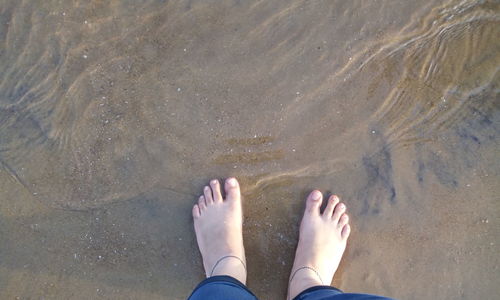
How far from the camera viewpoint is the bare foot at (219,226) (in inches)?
96.0

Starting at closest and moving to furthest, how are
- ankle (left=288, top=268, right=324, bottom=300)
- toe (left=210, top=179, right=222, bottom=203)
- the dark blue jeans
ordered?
the dark blue jeans → ankle (left=288, top=268, right=324, bottom=300) → toe (left=210, top=179, right=222, bottom=203)

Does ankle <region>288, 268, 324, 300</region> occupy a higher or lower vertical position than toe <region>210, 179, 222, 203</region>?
lower

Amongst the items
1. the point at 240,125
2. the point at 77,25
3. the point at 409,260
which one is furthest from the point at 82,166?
the point at 409,260

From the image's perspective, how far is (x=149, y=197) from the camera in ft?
7.99

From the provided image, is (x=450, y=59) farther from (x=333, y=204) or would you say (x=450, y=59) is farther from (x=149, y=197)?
(x=149, y=197)

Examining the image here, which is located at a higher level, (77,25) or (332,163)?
(77,25)

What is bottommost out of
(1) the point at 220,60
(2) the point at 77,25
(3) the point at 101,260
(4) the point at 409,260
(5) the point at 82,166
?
(4) the point at 409,260

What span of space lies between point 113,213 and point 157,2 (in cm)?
138

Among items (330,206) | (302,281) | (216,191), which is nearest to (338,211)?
(330,206)

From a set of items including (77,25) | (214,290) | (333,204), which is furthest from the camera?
(333,204)

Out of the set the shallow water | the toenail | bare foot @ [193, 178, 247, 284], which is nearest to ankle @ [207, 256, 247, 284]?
bare foot @ [193, 178, 247, 284]

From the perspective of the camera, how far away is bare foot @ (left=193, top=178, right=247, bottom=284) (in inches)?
96.0

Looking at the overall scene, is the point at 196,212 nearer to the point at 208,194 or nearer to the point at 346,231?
the point at 208,194

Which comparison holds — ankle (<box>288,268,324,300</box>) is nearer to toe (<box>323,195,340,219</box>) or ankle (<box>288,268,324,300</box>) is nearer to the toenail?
toe (<box>323,195,340,219</box>)
